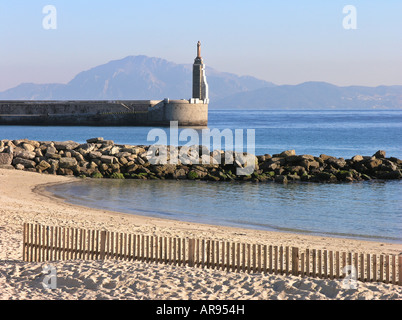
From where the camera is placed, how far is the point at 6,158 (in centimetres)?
3434

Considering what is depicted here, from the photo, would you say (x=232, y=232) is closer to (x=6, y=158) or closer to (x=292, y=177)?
(x=292, y=177)

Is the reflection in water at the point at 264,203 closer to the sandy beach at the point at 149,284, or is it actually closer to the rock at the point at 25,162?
the rock at the point at 25,162

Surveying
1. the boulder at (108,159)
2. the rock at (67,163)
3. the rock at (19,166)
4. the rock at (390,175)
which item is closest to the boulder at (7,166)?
the rock at (19,166)

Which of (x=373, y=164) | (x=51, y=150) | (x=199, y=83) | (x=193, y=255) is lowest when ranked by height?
(x=373, y=164)

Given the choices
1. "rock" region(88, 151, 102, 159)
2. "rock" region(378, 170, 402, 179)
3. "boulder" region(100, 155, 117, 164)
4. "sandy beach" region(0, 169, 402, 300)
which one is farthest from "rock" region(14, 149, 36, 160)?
"rock" region(378, 170, 402, 179)

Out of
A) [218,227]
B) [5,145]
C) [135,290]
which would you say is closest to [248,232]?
[218,227]

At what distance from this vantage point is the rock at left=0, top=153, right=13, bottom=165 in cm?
3412

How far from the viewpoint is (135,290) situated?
34.5 feet

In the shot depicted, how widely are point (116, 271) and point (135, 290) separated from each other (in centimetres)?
110

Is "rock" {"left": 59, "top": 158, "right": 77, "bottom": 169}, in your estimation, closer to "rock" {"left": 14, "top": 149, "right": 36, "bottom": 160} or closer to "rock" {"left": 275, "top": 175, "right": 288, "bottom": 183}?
"rock" {"left": 14, "top": 149, "right": 36, "bottom": 160}

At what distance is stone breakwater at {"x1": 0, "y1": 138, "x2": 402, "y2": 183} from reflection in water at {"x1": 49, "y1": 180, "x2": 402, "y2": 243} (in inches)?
52.8

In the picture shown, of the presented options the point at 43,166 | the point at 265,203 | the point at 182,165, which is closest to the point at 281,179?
the point at 182,165

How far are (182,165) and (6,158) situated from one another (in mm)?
10330
